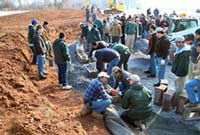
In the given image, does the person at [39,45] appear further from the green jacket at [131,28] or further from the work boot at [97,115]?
the green jacket at [131,28]

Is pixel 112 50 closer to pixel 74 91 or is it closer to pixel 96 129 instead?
pixel 74 91

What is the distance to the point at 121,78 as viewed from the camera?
916cm

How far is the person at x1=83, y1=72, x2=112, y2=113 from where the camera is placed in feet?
26.9

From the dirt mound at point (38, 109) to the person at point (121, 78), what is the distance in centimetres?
135

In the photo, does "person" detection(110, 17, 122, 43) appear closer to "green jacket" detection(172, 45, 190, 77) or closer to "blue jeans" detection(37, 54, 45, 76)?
"blue jeans" detection(37, 54, 45, 76)

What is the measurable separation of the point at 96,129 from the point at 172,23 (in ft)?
37.4

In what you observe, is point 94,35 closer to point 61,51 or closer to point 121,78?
point 61,51

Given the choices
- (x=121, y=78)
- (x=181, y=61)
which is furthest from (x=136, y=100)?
(x=181, y=61)

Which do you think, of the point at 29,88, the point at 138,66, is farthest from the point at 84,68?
the point at 29,88

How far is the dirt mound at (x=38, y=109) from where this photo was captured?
7.14 m

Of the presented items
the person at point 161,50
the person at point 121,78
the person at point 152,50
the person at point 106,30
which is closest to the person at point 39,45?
the person at point 121,78

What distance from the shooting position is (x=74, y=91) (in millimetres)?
11430

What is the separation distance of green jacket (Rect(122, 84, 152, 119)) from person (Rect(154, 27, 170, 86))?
325 cm

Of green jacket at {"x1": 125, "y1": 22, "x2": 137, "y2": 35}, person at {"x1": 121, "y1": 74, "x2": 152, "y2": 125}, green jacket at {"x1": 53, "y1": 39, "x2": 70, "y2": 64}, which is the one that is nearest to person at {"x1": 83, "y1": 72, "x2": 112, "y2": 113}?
person at {"x1": 121, "y1": 74, "x2": 152, "y2": 125}
